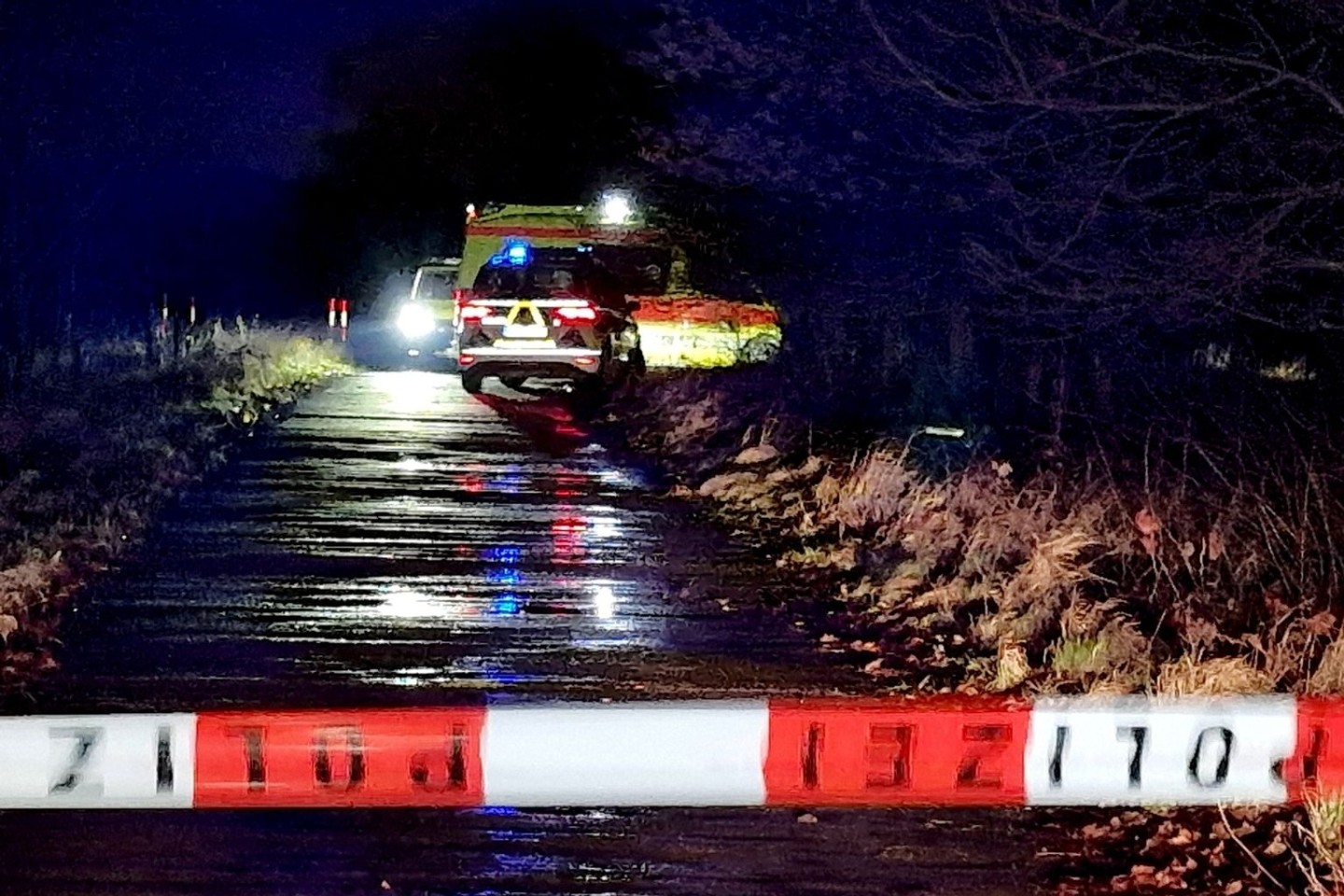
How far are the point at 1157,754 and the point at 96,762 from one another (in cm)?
251

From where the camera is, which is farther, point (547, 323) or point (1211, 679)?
point (547, 323)

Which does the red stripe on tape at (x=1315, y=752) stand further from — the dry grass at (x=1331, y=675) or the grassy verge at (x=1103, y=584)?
the dry grass at (x=1331, y=675)

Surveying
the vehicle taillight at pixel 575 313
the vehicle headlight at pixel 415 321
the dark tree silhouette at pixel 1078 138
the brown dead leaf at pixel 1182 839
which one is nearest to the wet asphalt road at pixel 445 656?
the brown dead leaf at pixel 1182 839

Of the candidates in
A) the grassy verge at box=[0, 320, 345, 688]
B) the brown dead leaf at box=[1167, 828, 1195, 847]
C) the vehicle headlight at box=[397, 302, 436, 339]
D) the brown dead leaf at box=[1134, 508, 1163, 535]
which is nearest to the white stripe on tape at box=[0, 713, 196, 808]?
the grassy verge at box=[0, 320, 345, 688]

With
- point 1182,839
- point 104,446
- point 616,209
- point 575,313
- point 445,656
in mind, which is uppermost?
point 616,209

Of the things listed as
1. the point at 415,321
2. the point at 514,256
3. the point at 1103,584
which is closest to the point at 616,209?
the point at 514,256

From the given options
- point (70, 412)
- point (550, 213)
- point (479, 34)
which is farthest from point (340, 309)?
point (70, 412)

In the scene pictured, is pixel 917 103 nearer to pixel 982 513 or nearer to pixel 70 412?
pixel 982 513

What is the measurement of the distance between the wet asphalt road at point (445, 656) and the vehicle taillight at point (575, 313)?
3.54 metres

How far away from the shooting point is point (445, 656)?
7039 millimetres

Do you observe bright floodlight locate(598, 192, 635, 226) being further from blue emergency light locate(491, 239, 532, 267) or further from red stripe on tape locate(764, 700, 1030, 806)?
red stripe on tape locate(764, 700, 1030, 806)

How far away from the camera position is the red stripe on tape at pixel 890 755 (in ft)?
13.5

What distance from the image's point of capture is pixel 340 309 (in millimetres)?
28328

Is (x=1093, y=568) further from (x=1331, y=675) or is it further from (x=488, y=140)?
(x=488, y=140)
